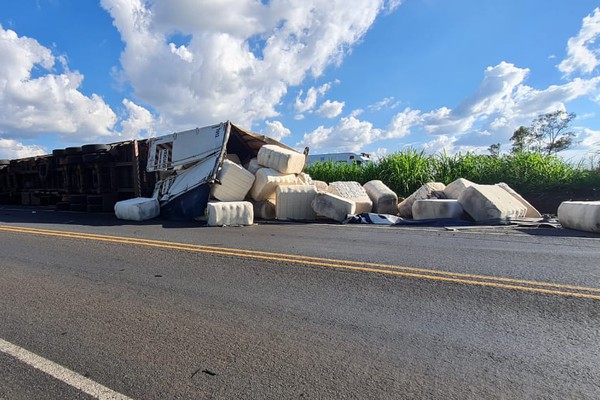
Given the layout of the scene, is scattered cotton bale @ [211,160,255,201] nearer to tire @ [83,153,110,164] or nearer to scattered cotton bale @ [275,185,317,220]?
scattered cotton bale @ [275,185,317,220]

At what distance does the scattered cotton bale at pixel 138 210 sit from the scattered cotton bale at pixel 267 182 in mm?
3062

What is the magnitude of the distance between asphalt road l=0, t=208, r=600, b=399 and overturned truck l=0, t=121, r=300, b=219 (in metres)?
4.91

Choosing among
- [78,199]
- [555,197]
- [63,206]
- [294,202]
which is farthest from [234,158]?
[555,197]

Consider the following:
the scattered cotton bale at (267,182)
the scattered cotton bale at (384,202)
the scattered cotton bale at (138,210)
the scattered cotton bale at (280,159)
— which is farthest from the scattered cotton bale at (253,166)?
the scattered cotton bale at (384,202)

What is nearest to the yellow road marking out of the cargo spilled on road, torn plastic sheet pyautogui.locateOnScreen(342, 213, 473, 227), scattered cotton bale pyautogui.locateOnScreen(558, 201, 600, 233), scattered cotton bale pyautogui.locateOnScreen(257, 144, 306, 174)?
the cargo spilled on road

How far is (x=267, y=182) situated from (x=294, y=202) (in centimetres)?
103

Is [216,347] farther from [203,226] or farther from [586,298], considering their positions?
[203,226]

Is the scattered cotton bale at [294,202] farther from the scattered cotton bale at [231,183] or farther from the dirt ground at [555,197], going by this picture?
the dirt ground at [555,197]

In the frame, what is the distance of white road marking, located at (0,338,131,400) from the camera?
88.6 inches

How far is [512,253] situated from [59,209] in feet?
54.7

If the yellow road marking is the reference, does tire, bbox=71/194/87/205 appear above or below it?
above

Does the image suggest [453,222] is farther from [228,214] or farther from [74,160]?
[74,160]

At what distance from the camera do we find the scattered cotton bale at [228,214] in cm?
959

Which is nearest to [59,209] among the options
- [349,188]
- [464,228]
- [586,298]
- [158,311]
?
[349,188]
